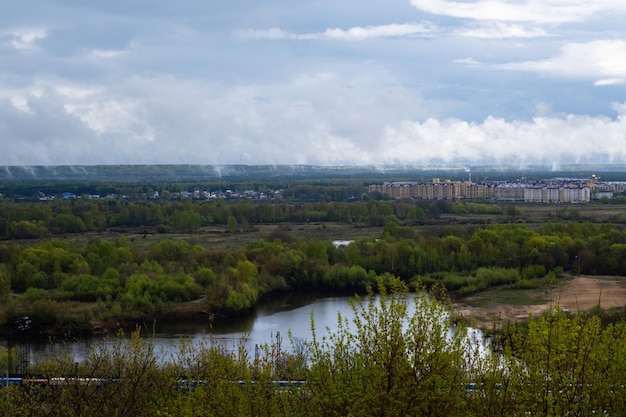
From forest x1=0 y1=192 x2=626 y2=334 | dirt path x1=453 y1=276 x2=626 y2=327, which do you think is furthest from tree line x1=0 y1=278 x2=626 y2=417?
forest x1=0 y1=192 x2=626 y2=334

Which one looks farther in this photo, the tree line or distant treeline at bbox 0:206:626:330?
distant treeline at bbox 0:206:626:330

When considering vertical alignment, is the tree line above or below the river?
above

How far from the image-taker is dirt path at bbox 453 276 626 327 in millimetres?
16477

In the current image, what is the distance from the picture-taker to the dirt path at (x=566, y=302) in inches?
649

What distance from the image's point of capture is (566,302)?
1773 cm

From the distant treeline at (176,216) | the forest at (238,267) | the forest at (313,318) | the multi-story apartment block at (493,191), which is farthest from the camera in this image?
the multi-story apartment block at (493,191)

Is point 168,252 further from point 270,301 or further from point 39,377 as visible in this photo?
point 39,377

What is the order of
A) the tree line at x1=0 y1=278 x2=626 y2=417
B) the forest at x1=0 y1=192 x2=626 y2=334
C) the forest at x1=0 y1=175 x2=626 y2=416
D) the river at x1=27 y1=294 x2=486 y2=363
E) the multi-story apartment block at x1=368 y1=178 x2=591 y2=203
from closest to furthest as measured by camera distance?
the tree line at x1=0 y1=278 x2=626 y2=417 → the forest at x1=0 y1=175 x2=626 y2=416 → the river at x1=27 y1=294 x2=486 y2=363 → the forest at x1=0 y1=192 x2=626 y2=334 → the multi-story apartment block at x1=368 y1=178 x2=591 y2=203

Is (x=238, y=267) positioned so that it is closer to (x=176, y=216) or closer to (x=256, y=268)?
(x=256, y=268)

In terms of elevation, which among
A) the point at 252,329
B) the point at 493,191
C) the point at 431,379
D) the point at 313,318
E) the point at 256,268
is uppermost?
the point at 431,379

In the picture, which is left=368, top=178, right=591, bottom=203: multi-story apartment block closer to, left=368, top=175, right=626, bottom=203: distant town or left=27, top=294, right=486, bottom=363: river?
left=368, top=175, right=626, bottom=203: distant town

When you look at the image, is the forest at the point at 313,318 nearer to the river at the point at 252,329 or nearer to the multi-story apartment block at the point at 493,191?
the river at the point at 252,329

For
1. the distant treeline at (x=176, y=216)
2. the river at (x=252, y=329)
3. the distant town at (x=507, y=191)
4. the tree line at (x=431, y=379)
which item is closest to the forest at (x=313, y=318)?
the tree line at (x=431, y=379)

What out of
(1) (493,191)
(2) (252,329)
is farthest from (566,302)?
(1) (493,191)
